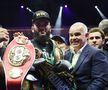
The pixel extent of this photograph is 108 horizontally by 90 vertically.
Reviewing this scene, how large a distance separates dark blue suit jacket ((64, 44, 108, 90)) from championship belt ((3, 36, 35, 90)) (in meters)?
0.39

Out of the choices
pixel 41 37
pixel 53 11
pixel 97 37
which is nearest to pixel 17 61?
pixel 41 37

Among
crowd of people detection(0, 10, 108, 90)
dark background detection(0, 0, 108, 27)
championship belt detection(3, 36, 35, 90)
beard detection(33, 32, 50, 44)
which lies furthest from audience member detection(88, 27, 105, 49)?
dark background detection(0, 0, 108, 27)

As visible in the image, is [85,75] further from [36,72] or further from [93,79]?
[36,72]

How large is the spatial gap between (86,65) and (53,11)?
295 inches

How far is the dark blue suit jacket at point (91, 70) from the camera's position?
7.90 ft

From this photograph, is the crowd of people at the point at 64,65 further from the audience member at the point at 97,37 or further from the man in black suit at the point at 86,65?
the audience member at the point at 97,37

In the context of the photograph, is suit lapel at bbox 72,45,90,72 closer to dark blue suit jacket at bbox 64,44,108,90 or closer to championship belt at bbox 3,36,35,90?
dark blue suit jacket at bbox 64,44,108,90

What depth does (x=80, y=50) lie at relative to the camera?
2586 mm

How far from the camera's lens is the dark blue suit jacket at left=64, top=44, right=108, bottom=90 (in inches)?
94.8

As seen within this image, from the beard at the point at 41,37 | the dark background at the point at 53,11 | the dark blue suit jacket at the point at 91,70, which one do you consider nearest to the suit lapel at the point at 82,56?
the dark blue suit jacket at the point at 91,70

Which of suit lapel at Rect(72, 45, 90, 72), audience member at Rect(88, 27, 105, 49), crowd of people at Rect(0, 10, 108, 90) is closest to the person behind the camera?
crowd of people at Rect(0, 10, 108, 90)

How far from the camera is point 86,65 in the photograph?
2469 millimetres

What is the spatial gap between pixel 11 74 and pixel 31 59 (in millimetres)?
181

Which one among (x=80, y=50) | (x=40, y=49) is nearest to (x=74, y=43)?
(x=80, y=50)
